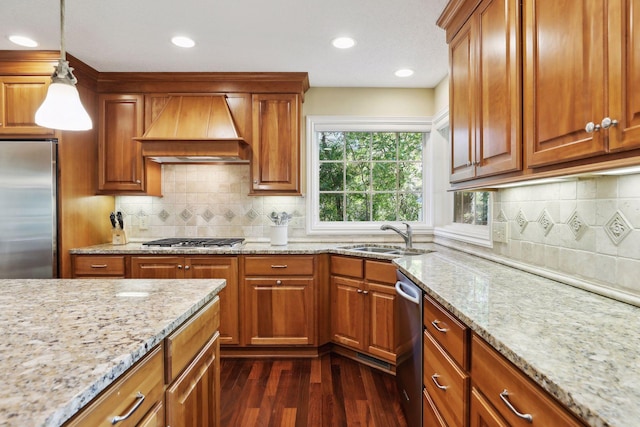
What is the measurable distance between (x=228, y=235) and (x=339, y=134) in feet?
4.96

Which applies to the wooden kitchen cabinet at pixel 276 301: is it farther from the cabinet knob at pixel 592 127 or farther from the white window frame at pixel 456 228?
the cabinet knob at pixel 592 127

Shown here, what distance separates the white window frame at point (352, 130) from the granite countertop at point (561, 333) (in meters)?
1.57

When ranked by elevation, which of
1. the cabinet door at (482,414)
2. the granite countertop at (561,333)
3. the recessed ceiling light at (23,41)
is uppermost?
the recessed ceiling light at (23,41)

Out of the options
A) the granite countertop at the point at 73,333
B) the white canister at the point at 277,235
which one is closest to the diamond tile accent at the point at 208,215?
the white canister at the point at 277,235

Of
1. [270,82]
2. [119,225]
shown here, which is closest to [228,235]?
[119,225]

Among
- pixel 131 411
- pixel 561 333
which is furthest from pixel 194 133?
pixel 561 333

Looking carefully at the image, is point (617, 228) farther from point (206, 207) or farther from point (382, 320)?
point (206, 207)

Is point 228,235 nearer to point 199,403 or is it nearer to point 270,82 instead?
point 270,82

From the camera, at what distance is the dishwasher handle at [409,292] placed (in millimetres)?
1666

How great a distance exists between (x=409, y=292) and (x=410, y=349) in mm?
307

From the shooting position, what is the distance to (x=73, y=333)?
0.90 m

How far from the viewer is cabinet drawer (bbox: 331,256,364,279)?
2641mm

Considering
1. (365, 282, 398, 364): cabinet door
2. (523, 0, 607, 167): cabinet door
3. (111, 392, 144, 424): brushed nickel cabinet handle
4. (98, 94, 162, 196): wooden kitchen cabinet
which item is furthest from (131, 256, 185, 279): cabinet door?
(523, 0, 607, 167): cabinet door

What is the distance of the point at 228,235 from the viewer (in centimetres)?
329
